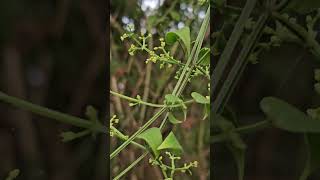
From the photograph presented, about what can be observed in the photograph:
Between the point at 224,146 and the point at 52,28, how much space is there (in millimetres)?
116

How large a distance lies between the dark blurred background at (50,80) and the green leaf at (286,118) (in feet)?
0.37

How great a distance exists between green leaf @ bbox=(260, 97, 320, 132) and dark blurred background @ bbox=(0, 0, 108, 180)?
0.37ft

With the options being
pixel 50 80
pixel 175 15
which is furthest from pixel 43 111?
pixel 175 15

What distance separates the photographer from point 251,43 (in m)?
0.25

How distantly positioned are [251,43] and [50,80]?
113mm

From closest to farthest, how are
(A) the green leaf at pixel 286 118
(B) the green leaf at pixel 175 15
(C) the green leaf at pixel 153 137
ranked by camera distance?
(A) the green leaf at pixel 286 118
(C) the green leaf at pixel 153 137
(B) the green leaf at pixel 175 15

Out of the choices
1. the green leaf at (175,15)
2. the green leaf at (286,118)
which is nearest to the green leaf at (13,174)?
the green leaf at (286,118)

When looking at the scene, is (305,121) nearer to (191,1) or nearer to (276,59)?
(276,59)

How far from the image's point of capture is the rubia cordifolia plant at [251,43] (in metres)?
0.23

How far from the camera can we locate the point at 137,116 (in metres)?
0.86

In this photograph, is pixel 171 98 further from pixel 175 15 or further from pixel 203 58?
pixel 175 15

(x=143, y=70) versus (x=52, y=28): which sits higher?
(x=52, y=28)

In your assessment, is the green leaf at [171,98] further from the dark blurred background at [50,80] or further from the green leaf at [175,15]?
the green leaf at [175,15]

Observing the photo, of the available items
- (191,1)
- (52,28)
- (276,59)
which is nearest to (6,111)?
(52,28)
